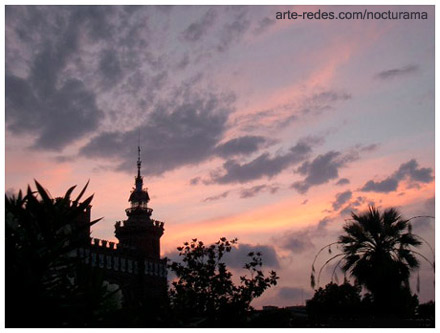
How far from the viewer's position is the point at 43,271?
12695 millimetres

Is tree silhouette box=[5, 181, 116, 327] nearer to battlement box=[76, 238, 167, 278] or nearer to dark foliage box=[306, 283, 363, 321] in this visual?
dark foliage box=[306, 283, 363, 321]

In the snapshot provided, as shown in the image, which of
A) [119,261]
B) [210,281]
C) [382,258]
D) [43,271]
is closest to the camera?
[43,271]

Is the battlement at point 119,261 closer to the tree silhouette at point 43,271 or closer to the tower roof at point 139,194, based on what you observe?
the tower roof at point 139,194

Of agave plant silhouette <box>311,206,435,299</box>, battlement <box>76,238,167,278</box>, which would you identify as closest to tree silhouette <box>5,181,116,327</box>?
agave plant silhouette <box>311,206,435,299</box>

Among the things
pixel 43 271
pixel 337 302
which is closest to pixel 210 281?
pixel 337 302

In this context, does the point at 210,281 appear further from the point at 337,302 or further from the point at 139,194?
the point at 139,194

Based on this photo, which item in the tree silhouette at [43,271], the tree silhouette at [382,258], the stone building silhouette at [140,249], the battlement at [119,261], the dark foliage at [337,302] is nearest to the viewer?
the tree silhouette at [43,271]

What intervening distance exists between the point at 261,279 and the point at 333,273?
84.9 feet

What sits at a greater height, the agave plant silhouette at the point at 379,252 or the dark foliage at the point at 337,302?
the agave plant silhouette at the point at 379,252

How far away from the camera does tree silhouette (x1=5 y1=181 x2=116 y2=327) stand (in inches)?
472

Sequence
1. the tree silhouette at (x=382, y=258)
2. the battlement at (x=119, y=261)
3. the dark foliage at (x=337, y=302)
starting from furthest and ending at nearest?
the battlement at (x=119, y=261), the dark foliage at (x=337, y=302), the tree silhouette at (x=382, y=258)

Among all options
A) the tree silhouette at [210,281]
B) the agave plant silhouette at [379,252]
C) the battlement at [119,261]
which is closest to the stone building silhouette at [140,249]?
the battlement at [119,261]

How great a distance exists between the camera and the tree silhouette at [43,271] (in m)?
12.0
